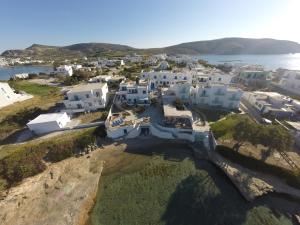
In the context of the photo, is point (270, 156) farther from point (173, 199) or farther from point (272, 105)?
point (272, 105)

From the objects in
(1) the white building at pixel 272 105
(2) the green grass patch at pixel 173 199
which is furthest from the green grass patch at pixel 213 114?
(2) the green grass patch at pixel 173 199

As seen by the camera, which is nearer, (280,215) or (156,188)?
(280,215)

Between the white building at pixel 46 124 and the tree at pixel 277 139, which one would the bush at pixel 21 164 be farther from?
the tree at pixel 277 139

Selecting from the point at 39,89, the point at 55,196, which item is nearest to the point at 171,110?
the point at 55,196

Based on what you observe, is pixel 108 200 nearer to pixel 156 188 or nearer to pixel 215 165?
pixel 156 188

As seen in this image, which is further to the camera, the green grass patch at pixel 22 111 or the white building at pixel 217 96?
the white building at pixel 217 96

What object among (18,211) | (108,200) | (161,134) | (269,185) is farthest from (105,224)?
(269,185)
